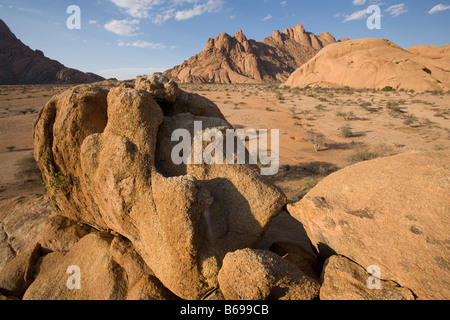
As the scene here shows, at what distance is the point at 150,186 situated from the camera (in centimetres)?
282

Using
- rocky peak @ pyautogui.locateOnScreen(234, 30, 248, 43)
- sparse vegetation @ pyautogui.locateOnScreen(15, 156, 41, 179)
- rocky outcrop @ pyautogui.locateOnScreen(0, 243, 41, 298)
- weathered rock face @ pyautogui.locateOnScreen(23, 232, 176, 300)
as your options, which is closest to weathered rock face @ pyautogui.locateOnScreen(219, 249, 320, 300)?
weathered rock face @ pyautogui.locateOnScreen(23, 232, 176, 300)

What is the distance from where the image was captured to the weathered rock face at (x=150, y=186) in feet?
8.35

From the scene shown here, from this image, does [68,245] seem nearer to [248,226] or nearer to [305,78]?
[248,226]

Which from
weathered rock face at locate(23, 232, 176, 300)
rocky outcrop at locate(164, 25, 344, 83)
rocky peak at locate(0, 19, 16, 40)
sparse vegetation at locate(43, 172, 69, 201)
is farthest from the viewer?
rocky peak at locate(0, 19, 16, 40)

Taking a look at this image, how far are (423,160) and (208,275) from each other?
3.22 meters

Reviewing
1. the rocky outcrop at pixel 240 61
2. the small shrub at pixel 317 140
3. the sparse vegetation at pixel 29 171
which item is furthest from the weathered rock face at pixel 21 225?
the rocky outcrop at pixel 240 61

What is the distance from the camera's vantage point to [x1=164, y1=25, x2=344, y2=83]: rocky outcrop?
2798 inches

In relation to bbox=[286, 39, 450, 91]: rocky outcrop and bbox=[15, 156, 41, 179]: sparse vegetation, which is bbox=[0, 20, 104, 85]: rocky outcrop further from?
bbox=[15, 156, 41, 179]: sparse vegetation

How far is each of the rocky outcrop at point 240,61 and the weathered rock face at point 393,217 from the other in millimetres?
68540

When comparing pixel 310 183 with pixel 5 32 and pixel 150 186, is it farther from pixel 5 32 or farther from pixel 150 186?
pixel 5 32

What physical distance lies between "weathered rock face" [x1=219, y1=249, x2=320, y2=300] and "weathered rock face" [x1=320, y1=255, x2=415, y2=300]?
0.15 metres

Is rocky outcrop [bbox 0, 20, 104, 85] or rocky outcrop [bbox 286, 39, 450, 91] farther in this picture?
rocky outcrop [bbox 0, 20, 104, 85]

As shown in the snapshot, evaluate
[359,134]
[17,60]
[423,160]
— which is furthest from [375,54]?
[17,60]
